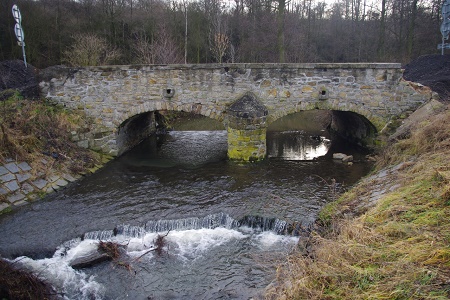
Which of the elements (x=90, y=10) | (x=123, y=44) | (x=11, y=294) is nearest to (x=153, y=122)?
(x=123, y=44)

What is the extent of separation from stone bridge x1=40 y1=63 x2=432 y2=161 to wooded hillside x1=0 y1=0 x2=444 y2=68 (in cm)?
774

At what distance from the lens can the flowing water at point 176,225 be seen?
19.6 feet

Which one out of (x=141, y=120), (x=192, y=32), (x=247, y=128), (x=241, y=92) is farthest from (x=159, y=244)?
(x=192, y=32)

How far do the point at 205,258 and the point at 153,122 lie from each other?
39.5 feet

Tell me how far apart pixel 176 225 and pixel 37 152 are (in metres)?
5.36

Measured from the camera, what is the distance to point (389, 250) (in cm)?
385

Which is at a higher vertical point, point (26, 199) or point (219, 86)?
point (219, 86)

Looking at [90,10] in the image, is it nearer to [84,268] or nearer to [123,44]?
[123,44]

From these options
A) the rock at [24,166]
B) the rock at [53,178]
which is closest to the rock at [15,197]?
the rock at [24,166]

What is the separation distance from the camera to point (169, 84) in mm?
11289

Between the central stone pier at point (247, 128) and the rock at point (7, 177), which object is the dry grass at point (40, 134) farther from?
the central stone pier at point (247, 128)

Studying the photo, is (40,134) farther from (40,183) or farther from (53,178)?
(40,183)

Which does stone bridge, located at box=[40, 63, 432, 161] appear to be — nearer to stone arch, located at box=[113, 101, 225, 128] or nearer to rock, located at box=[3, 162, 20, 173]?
stone arch, located at box=[113, 101, 225, 128]

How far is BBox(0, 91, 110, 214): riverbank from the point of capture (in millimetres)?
8914
